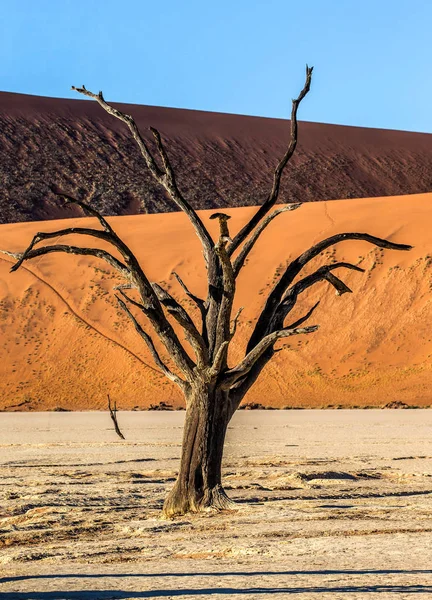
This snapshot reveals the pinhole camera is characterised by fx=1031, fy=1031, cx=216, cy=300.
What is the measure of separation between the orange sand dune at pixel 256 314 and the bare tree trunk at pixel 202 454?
24.7 metres

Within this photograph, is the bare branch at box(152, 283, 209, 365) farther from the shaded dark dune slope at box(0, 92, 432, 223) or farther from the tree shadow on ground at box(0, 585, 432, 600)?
the shaded dark dune slope at box(0, 92, 432, 223)

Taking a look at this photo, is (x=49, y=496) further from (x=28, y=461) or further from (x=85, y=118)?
(x=85, y=118)

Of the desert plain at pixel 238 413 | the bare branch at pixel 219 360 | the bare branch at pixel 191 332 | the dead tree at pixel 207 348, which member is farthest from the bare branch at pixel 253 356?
the desert plain at pixel 238 413

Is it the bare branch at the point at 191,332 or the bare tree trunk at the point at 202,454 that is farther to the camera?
the bare tree trunk at the point at 202,454

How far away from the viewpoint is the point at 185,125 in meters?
99.7

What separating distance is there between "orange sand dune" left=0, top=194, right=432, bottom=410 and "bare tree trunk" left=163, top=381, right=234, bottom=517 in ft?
81.0

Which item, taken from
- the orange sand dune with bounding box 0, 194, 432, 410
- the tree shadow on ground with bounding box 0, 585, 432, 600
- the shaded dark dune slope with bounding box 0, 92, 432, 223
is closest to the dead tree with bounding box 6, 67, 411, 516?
the tree shadow on ground with bounding box 0, 585, 432, 600

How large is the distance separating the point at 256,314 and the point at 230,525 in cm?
3457

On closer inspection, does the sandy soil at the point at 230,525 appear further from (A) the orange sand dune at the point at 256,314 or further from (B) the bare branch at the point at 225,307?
(A) the orange sand dune at the point at 256,314

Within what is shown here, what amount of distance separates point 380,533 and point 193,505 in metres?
2.44

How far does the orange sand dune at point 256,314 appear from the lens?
3831 centimetres

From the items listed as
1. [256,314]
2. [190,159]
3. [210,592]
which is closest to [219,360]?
[210,592]

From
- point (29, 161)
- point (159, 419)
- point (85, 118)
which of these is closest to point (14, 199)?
point (29, 161)

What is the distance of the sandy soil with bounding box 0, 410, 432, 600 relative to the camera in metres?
7.33
